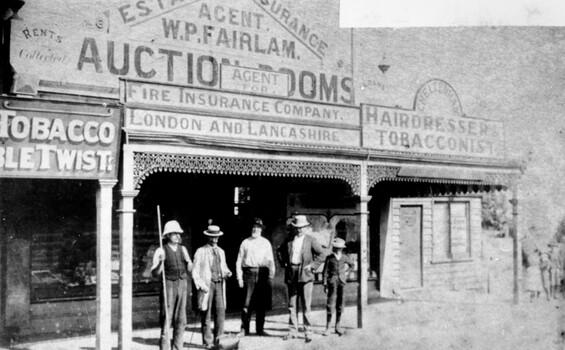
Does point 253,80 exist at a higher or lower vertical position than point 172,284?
higher

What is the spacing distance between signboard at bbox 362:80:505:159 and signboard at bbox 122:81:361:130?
49 cm

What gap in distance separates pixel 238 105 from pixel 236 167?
1.14 m

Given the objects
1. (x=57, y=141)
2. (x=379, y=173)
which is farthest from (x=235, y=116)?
(x=379, y=173)

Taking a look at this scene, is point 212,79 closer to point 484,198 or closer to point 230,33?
point 230,33

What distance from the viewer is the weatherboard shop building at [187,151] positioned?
326 inches

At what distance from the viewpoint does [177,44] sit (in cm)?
1209

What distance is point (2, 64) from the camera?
33.0 feet

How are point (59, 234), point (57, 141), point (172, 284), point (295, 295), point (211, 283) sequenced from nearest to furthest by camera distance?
point (57, 141) < point (172, 284) < point (211, 283) < point (295, 295) < point (59, 234)

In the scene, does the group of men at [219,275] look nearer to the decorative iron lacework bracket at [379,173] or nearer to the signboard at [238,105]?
the decorative iron lacework bracket at [379,173]

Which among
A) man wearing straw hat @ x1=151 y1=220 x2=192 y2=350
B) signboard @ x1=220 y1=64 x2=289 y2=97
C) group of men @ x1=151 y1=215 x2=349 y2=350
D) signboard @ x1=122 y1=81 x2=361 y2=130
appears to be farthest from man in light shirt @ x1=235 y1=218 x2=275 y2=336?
signboard @ x1=220 y1=64 x2=289 y2=97

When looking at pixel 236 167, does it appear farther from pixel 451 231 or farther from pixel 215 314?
pixel 451 231

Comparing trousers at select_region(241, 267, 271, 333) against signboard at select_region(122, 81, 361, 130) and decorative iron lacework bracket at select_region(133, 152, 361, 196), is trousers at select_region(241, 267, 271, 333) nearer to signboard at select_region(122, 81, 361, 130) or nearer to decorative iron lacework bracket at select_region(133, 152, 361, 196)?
decorative iron lacework bracket at select_region(133, 152, 361, 196)

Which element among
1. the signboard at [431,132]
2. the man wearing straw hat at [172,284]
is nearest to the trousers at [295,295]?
the man wearing straw hat at [172,284]

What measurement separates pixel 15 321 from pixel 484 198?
1392 cm
